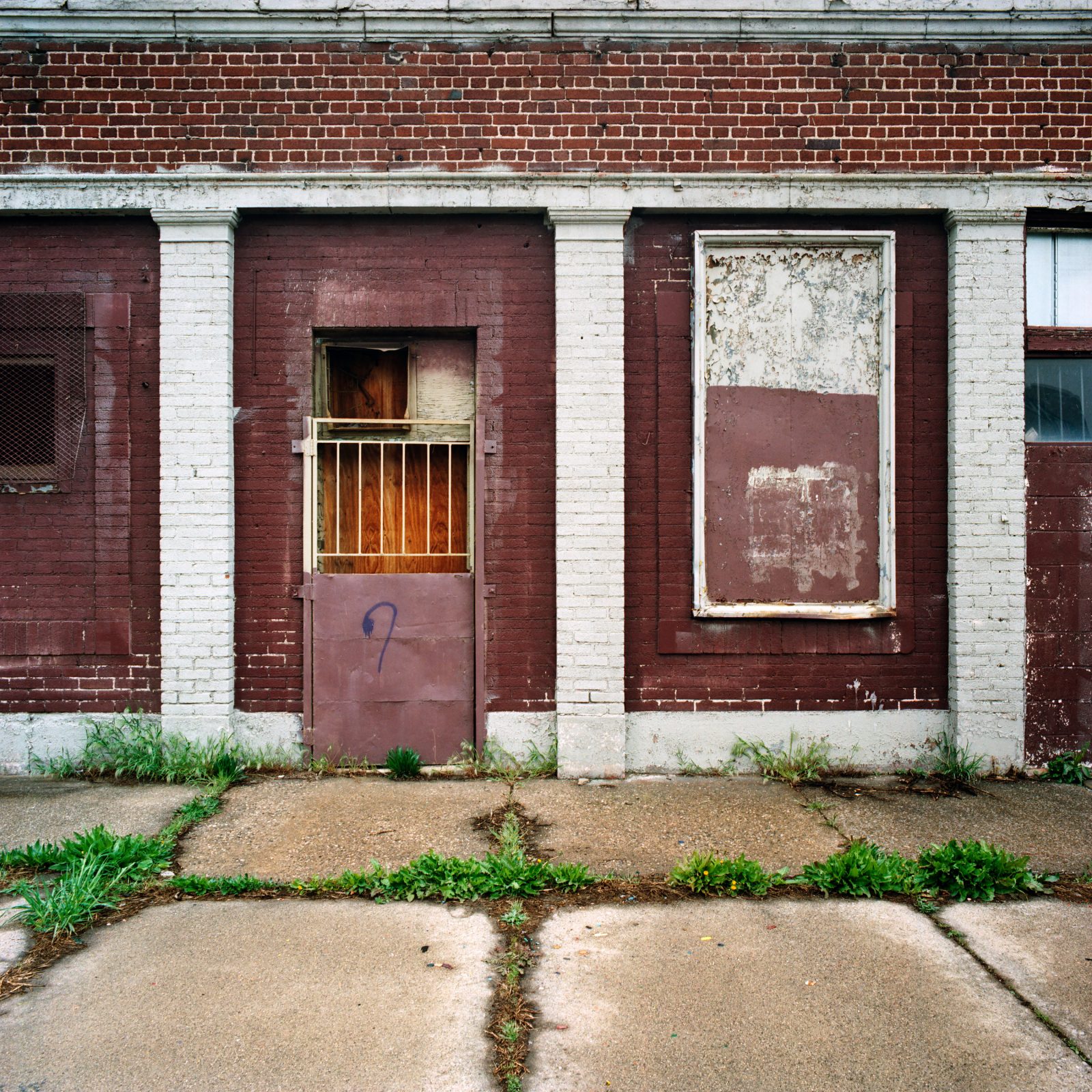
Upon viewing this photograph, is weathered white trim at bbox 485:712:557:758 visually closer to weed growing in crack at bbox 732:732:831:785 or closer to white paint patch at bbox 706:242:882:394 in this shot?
weed growing in crack at bbox 732:732:831:785

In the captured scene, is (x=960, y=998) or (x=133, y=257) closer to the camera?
(x=960, y=998)

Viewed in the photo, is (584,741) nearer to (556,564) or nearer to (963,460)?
(556,564)

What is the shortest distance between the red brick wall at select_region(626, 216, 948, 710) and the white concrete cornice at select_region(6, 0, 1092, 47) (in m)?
1.32

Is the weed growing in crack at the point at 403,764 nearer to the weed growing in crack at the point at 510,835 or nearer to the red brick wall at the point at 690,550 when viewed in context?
the weed growing in crack at the point at 510,835

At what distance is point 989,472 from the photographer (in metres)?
5.91

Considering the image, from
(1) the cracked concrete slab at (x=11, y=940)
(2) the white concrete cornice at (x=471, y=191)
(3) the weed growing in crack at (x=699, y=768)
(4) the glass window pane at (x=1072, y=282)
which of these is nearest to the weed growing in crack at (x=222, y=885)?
(1) the cracked concrete slab at (x=11, y=940)

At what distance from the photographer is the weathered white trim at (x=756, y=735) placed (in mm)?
5895

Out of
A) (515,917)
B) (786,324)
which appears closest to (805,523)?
(786,324)

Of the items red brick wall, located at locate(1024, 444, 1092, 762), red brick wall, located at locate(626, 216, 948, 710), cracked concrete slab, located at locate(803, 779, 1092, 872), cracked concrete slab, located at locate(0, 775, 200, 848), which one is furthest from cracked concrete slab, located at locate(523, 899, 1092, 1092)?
red brick wall, located at locate(1024, 444, 1092, 762)

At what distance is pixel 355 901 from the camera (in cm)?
389

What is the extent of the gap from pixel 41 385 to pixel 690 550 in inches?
195

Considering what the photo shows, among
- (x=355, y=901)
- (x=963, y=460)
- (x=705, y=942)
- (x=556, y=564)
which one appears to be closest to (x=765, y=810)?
(x=705, y=942)

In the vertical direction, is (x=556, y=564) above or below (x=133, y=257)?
below

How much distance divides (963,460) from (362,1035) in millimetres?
5324
